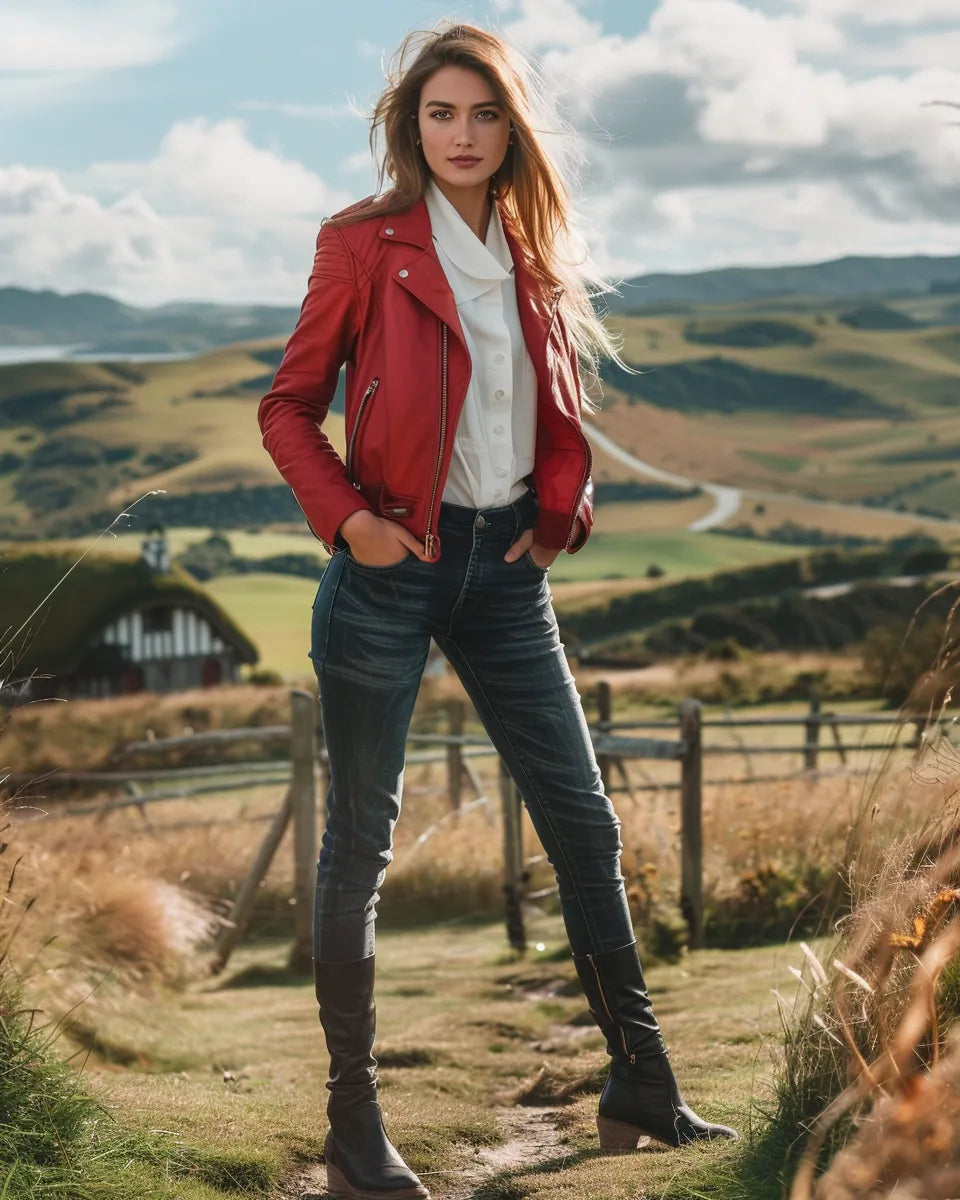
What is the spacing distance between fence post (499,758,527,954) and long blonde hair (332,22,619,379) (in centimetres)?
440

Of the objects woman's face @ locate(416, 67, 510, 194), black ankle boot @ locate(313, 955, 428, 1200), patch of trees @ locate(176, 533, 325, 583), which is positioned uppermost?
patch of trees @ locate(176, 533, 325, 583)

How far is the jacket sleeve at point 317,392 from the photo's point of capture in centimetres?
268

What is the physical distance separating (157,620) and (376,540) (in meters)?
36.6

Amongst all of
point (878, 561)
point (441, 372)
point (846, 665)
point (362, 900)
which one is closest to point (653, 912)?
point (362, 900)

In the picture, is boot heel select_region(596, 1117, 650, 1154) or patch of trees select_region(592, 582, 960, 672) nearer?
boot heel select_region(596, 1117, 650, 1154)

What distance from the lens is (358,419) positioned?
276cm

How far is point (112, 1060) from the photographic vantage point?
A: 5.18 meters

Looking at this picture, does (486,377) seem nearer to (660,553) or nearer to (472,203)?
(472,203)

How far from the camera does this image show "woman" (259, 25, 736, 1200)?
271 cm

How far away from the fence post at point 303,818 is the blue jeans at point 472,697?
430cm

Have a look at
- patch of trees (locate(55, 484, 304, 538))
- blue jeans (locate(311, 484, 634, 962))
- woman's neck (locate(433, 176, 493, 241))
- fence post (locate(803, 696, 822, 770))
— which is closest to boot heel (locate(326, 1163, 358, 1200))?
blue jeans (locate(311, 484, 634, 962))

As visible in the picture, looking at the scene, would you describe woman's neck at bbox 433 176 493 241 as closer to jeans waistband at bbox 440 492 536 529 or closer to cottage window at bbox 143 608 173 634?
jeans waistband at bbox 440 492 536 529

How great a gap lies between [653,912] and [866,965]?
13.9ft

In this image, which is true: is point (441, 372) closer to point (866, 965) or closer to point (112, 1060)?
point (866, 965)
